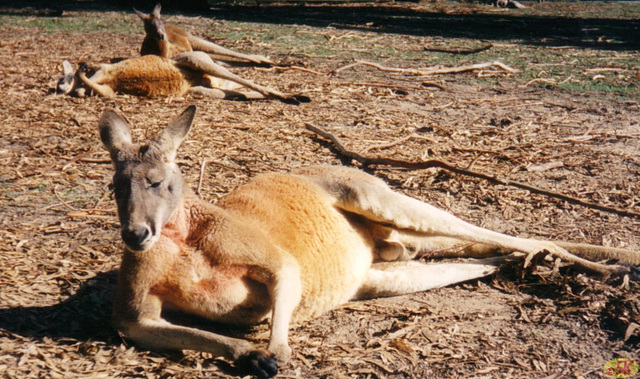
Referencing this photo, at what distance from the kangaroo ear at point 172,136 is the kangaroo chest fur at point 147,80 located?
14.7 feet

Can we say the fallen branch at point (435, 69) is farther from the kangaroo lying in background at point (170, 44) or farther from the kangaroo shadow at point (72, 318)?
the kangaroo shadow at point (72, 318)

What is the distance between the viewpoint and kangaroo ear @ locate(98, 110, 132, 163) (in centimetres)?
306

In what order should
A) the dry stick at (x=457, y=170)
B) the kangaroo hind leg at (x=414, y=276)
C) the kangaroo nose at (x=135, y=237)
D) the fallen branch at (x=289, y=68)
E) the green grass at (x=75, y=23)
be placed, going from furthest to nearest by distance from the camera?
the green grass at (x=75, y=23)
the fallen branch at (x=289, y=68)
the dry stick at (x=457, y=170)
the kangaroo hind leg at (x=414, y=276)
the kangaroo nose at (x=135, y=237)

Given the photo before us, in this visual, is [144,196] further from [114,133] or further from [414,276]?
[414,276]

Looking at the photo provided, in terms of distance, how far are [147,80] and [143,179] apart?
188 inches

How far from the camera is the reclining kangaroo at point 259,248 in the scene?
9.43 ft

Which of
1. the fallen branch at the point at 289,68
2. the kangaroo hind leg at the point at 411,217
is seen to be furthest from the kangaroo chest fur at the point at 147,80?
the kangaroo hind leg at the point at 411,217

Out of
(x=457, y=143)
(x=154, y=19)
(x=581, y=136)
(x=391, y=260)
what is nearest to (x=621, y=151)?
(x=581, y=136)

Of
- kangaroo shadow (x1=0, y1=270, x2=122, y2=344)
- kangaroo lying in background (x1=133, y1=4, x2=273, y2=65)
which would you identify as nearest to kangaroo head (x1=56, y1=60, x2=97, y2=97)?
kangaroo lying in background (x1=133, y1=4, x2=273, y2=65)

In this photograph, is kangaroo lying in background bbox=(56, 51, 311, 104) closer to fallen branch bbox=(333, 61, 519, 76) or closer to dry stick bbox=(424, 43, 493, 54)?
fallen branch bbox=(333, 61, 519, 76)

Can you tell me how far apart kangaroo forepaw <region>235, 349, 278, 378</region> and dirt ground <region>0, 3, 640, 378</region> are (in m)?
0.11

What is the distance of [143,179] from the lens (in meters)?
2.88

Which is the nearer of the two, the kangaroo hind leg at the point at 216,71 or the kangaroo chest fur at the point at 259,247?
the kangaroo chest fur at the point at 259,247

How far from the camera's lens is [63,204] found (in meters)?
4.61
